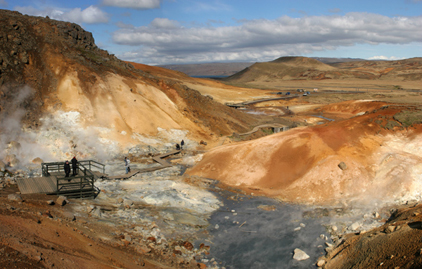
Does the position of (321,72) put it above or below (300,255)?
above

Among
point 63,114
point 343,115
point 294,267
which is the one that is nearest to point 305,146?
point 294,267

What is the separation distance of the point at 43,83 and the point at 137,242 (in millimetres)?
23575

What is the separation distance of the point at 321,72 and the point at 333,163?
474 ft

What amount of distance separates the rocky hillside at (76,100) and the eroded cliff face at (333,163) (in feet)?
32.0

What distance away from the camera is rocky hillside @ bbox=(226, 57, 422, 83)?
14375 centimetres

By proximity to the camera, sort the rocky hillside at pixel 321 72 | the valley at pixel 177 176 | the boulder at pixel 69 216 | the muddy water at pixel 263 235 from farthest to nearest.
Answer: the rocky hillside at pixel 321 72, the muddy water at pixel 263 235, the boulder at pixel 69 216, the valley at pixel 177 176

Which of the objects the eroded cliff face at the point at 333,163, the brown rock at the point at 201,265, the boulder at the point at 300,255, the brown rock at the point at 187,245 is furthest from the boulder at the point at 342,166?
the brown rock at the point at 201,265

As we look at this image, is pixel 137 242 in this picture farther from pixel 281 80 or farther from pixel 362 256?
pixel 281 80

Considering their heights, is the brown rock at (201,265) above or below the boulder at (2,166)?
below

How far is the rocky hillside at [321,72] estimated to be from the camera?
144 m

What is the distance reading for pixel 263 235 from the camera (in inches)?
640

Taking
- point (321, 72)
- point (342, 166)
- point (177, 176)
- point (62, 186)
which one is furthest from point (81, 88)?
point (321, 72)

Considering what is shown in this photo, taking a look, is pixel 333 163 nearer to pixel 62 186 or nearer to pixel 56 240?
pixel 62 186

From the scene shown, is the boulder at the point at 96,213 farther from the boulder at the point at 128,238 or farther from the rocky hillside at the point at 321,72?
the rocky hillside at the point at 321,72
